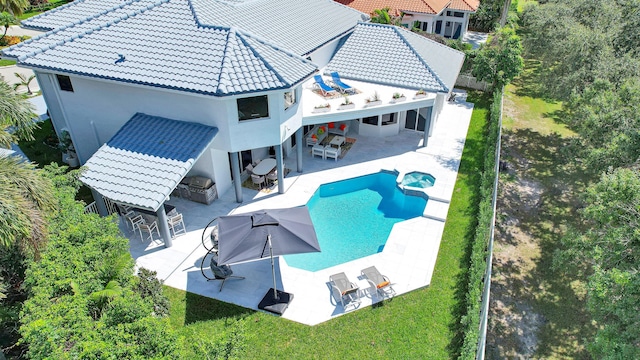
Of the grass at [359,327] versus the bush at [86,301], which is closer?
the bush at [86,301]

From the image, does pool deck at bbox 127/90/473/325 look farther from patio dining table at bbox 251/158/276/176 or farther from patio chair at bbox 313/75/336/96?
patio chair at bbox 313/75/336/96

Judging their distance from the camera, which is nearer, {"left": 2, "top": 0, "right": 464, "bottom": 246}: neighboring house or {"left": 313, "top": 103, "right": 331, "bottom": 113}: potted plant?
{"left": 2, "top": 0, "right": 464, "bottom": 246}: neighboring house

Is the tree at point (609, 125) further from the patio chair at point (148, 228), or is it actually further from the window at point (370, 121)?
the patio chair at point (148, 228)

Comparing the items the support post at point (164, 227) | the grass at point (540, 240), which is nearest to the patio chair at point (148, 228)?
the support post at point (164, 227)

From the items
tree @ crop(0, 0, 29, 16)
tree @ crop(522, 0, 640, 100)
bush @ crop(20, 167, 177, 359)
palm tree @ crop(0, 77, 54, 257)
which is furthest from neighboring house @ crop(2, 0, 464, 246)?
tree @ crop(522, 0, 640, 100)

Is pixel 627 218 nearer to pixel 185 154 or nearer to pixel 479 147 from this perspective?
pixel 479 147

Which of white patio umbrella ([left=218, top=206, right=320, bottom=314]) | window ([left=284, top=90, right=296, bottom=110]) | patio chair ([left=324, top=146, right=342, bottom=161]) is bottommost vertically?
patio chair ([left=324, top=146, right=342, bottom=161])
